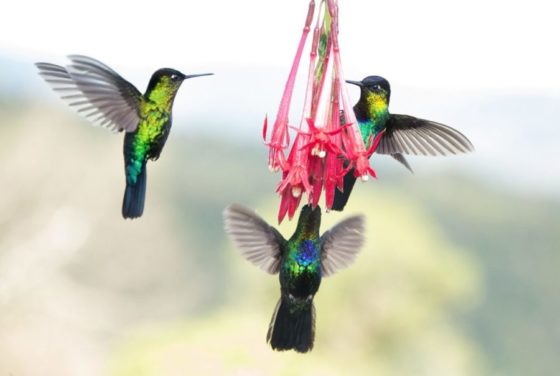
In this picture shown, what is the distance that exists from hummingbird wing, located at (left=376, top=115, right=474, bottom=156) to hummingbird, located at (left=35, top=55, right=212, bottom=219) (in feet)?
0.79

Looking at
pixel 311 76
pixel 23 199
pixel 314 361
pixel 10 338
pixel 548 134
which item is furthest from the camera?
pixel 548 134

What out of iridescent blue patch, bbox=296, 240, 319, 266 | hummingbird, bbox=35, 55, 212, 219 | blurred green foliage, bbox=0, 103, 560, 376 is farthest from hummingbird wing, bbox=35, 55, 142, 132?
blurred green foliage, bbox=0, 103, 560, 376

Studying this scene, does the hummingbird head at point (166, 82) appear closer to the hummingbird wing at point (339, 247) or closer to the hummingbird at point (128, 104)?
the hummingbird at point (128, 104)

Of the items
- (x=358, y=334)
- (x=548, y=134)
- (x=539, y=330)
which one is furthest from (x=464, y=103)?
(x=539, y=330)

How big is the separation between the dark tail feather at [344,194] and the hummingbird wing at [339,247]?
0.31 metres

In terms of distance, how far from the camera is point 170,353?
3.85 m

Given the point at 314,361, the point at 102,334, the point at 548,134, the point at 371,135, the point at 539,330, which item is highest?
the point at 371,135

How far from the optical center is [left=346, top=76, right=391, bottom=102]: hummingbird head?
2.81 feet

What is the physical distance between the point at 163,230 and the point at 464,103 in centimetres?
255

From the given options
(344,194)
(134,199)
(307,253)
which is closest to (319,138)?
(344,194)

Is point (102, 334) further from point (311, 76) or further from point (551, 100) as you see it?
point (311, 76)

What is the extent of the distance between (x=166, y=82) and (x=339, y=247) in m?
0.41

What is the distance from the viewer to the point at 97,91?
83 cm

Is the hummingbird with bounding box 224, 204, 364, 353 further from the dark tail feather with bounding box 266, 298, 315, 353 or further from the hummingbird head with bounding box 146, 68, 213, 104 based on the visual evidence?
the hummingbird head with bounding box 146, 68, 213, 104
